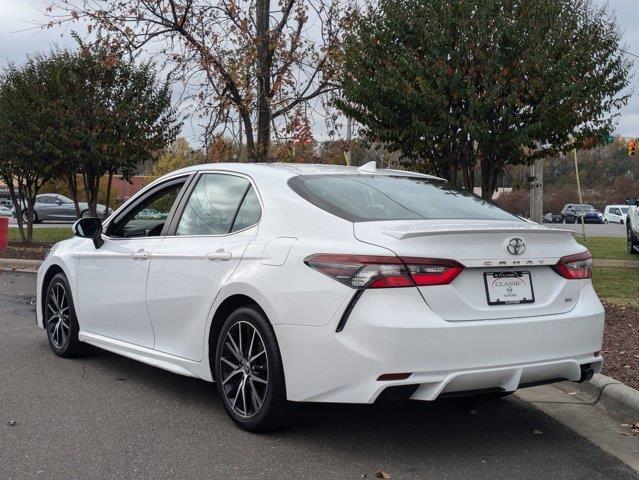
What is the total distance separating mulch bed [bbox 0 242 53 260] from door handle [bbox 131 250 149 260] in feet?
38.0

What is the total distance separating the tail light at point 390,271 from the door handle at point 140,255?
6.35 feet

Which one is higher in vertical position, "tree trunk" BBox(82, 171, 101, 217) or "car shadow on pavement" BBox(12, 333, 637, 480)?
"tree trunk" BBox(82, 171, 101, 217)

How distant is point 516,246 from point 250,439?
6.03ft

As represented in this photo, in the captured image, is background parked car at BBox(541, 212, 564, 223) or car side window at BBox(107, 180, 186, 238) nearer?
car side window at BBox(107, 180, 186, 238)

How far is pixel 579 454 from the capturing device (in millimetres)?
4602

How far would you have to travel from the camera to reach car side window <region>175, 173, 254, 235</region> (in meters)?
5.23

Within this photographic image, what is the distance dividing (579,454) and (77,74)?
49.7 ft

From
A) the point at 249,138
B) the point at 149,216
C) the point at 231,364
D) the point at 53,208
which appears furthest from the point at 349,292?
the point at 53,208

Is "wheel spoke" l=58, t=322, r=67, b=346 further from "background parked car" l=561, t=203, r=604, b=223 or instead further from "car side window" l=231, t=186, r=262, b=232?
"background parked car" l=561, t=203, r=604, b=223

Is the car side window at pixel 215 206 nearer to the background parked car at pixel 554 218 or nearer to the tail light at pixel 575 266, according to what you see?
the tail light at pixel 575 266

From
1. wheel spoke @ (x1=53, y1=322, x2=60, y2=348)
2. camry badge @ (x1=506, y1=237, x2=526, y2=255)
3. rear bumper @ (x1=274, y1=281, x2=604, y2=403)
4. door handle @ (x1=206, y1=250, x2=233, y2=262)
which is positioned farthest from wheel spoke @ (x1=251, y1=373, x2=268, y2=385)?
wheel spoke @ (x1=53, y1=322, x2=60, y2=348)

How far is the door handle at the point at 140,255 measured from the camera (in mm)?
5707

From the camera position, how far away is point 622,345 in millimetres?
7191

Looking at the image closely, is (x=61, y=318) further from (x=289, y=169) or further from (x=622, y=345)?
(x=622, y=345)
